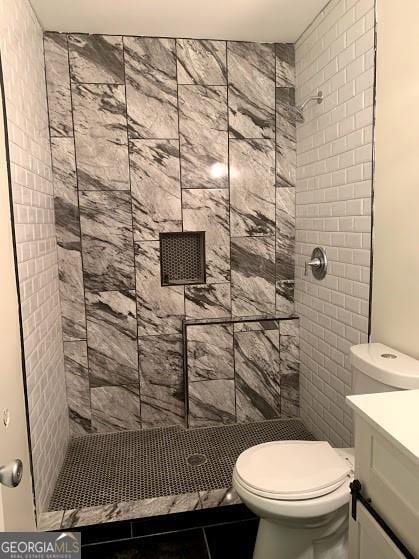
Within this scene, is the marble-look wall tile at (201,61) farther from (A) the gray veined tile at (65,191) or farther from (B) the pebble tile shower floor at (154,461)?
(B) the pebble tile shower floor at (154,461)

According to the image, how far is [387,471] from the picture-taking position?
1.05 meters

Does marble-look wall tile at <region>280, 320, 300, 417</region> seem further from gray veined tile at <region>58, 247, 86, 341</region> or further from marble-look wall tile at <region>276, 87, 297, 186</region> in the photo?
gray veined tile at <region>58, 247, 86, 341</region>

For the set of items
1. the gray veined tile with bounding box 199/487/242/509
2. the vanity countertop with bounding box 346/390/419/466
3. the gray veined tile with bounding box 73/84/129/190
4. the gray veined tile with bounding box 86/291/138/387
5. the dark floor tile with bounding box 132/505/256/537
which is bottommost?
the dark floor tile with bounding box 132/505/256/537

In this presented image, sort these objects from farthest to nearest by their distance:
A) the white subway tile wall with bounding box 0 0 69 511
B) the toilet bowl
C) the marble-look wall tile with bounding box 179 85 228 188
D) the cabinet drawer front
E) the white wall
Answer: the marble-look wall tile with bounding box 179 85 228 188
the white subway tile wall with bounding box 0 0 69 511
the white wall
the toilet bowl
the cabinet drawer front

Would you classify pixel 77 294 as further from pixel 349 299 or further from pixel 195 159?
pixel 349 299

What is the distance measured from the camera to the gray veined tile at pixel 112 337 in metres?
2.65

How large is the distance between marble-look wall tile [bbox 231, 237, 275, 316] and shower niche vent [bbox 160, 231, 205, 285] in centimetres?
22

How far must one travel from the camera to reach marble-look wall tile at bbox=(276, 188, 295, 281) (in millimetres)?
2773

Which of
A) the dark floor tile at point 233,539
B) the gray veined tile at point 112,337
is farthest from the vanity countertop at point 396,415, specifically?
A: the gray veined tile at point 112,337

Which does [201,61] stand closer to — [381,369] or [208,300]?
[208,300]

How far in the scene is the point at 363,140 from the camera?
197 cm

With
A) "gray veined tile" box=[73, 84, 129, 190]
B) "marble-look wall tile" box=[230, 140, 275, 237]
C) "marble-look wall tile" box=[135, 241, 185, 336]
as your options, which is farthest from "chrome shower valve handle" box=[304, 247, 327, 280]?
"gray veined tile" box=[73, 84, 129, 190]

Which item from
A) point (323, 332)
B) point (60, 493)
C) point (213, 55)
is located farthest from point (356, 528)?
point (213, 55)

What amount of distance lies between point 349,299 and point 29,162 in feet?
5.72
